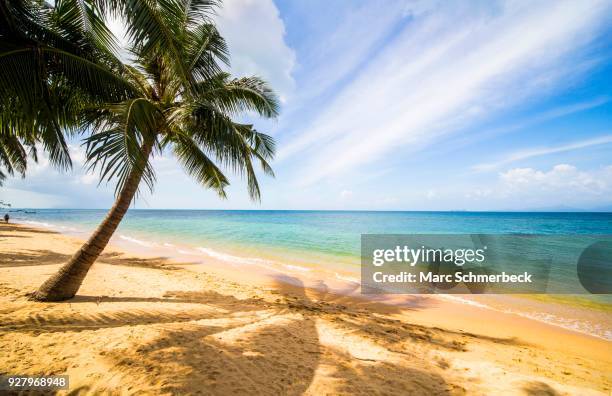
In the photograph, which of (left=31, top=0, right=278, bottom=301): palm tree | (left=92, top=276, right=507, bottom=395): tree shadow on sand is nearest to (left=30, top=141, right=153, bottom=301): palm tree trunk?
(left=31, top=0, right=278, bottom=301): palm tree

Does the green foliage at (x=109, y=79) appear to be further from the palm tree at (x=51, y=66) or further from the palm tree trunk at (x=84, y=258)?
the palm tree trunk at (x=84, y=258)

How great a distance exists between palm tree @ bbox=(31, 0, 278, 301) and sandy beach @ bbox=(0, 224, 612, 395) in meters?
1.44

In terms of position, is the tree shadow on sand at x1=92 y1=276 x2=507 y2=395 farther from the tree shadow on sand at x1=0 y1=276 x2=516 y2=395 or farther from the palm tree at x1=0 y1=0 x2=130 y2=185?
the palm tree at x1=0 y1=0 x2=130 y2=185

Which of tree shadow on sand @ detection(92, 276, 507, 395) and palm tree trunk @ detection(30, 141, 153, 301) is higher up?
palm tree trunk @ detection(30, 141, 153, 301)

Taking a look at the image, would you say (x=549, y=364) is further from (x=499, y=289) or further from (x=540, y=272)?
(x=540, y=272)

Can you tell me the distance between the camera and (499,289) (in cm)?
882

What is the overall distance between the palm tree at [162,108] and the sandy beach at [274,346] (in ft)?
4.73

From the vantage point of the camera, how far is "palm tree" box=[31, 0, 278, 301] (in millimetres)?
3289

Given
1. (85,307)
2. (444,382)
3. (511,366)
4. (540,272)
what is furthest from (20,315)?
(540,272)

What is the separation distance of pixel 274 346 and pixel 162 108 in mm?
4833

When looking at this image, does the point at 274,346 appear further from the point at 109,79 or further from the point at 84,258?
the point at 109,79

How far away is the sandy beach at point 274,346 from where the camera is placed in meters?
2.95

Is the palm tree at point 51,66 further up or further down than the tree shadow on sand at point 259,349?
further up

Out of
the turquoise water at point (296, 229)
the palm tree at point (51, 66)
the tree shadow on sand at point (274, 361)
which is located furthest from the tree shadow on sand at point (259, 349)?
the turquoise water at point (296, 229)
